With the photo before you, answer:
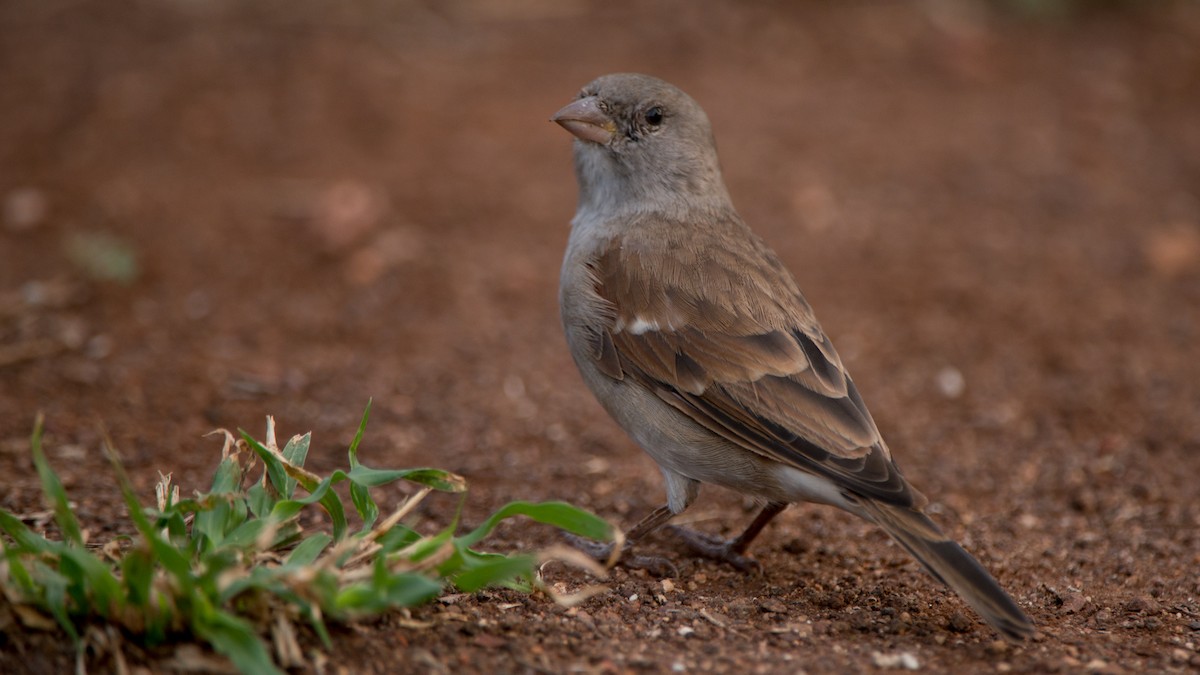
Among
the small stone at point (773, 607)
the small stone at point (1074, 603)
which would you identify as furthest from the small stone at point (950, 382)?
the small stone at point (773, 607)

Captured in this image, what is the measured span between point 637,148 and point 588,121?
23cm

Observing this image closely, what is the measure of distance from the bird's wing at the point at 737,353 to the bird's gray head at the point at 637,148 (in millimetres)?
242

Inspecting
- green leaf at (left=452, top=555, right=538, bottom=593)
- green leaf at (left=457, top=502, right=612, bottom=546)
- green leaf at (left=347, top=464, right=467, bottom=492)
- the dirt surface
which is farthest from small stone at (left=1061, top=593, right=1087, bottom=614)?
green leaf at (left=347, top=464, right=467, bottom=492)

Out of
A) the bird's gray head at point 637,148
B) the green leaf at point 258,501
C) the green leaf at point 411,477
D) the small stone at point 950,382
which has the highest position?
the bird's gray head at point 637,148

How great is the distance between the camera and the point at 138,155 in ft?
24.7

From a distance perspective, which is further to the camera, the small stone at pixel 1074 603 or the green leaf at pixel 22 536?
the small stone at pixel 1074 603

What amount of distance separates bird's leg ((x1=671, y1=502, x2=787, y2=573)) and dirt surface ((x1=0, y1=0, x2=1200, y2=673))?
8cm

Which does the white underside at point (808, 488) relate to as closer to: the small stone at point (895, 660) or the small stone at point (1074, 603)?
the small stone at point (895, 660)

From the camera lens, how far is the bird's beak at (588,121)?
4699 millimetres

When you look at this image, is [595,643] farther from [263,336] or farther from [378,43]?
[378,43]


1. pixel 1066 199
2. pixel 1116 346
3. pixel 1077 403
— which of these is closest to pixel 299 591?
pixel 1077 403

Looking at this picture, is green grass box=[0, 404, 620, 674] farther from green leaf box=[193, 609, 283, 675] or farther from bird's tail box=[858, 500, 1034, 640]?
bird's tail box=[858, 500, 1034, 640]

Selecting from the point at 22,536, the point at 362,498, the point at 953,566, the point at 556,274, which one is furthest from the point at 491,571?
the point at 556,274

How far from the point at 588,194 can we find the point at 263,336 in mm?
2202
